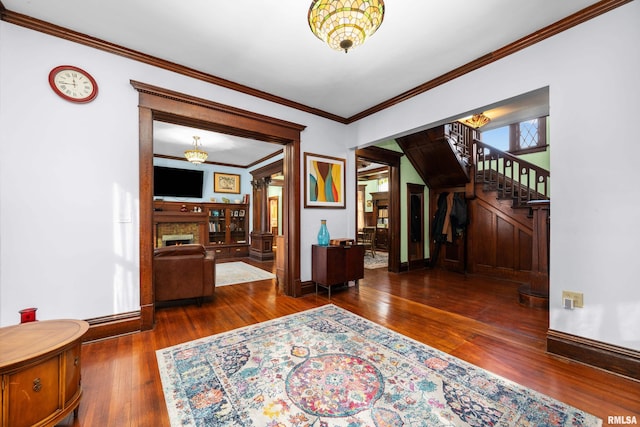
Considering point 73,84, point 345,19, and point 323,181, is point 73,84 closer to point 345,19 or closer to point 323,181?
point 345,19

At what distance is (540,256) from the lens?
10.9ft

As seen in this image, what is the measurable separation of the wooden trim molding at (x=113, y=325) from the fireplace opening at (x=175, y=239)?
3.99 meters

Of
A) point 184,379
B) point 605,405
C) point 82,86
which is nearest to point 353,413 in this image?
point 184,379

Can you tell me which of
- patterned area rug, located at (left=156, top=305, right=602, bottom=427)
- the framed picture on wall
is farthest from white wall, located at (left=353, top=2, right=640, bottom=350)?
the framed picture on wall

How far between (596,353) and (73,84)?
197 inches

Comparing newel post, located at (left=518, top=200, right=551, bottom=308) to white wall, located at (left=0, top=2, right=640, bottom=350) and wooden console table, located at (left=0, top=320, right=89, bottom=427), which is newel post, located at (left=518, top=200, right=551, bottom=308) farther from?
wooden console table, located at (left=0, top=320, right=89, bottom=427)

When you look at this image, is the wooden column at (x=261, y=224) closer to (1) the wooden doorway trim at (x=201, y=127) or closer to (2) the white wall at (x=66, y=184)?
(1) the wooden doorway trim at (x=201, y=127)

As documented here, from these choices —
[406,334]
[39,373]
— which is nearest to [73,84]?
[39,373]

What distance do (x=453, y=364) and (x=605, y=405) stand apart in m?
0.82

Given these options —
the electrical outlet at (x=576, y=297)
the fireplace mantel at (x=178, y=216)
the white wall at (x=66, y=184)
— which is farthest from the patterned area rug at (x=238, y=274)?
the electrical outlet at (x=576, y=297)

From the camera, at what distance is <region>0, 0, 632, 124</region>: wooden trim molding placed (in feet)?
6.63

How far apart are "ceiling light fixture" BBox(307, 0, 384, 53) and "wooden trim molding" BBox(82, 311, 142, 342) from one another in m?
3.11
